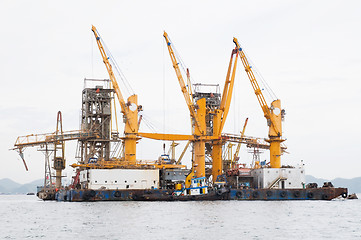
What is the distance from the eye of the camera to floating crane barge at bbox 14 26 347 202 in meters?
94.7

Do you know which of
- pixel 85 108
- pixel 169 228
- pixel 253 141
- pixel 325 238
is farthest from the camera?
pixel 253 141

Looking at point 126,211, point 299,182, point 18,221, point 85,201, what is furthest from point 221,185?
point 18,221

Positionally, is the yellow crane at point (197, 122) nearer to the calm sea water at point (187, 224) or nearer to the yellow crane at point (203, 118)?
the yellow crane at point (203, 118)

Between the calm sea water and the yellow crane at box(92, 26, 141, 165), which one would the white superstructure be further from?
the calm sea water

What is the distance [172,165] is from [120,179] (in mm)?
10357

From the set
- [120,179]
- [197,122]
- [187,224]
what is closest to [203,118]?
[197,122]

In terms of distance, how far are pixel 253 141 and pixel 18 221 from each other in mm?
61299

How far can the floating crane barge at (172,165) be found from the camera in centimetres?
9469

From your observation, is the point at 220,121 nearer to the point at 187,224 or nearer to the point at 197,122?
the point at 197,122

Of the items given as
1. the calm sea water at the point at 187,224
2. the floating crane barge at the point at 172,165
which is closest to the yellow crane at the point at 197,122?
the floating crane barge at the point at 172,165

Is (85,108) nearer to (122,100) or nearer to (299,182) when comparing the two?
(122,100)

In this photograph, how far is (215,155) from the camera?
114 metres

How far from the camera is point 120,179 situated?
96.9 m

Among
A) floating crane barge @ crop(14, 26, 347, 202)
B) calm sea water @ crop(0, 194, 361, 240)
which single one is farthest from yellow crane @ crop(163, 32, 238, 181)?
calm sea water @ crop(0, 194, 361, 240)
